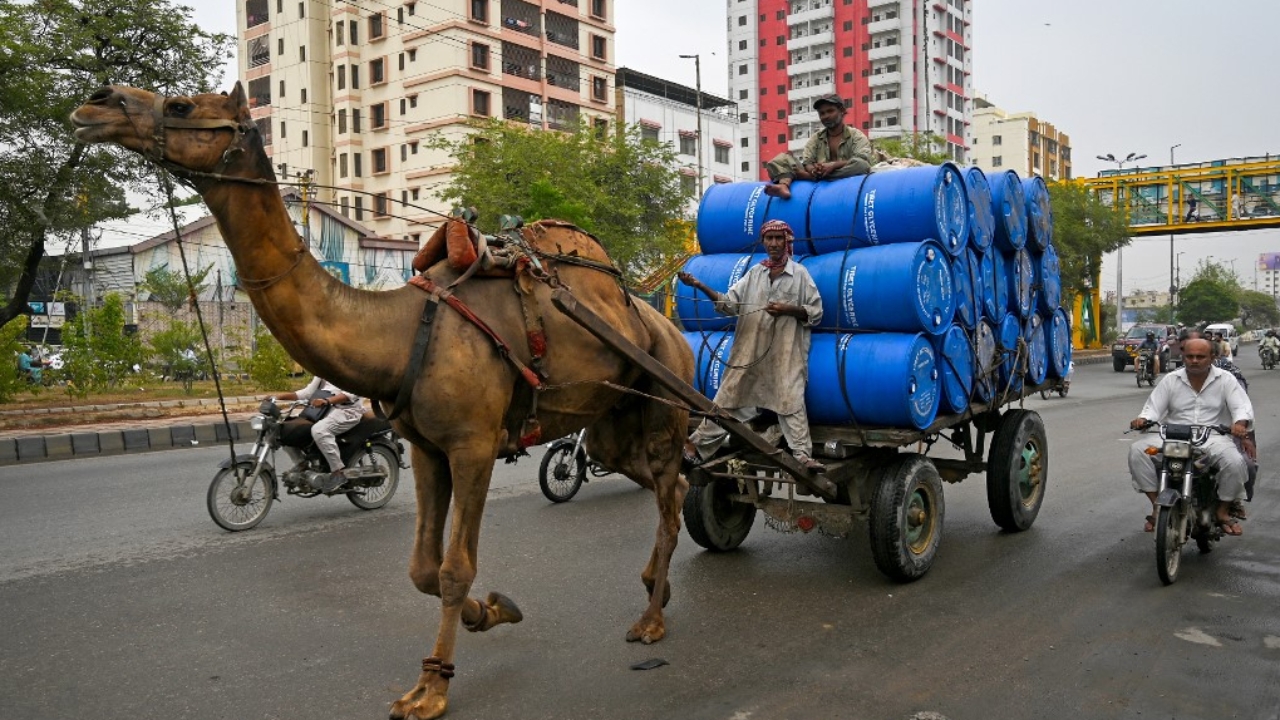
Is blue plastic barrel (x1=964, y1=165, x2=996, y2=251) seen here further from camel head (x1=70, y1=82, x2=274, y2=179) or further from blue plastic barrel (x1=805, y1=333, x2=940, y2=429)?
camel head (x1=70, y1=82, x2=274, y2=179)

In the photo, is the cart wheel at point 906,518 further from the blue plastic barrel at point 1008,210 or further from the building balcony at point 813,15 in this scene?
the building balcony at point 813,15

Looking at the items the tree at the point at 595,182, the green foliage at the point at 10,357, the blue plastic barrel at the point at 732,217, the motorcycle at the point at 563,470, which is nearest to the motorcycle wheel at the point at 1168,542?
the blue plastic barrel at the point at 732,217

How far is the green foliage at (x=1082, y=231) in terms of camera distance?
Result: 42812mm

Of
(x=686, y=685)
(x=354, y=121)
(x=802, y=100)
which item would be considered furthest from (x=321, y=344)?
(x=802, y=100)

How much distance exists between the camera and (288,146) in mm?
59875

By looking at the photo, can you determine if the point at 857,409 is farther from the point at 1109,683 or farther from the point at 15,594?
the point at 15,594

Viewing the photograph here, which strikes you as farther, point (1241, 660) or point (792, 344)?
point (792, 344)

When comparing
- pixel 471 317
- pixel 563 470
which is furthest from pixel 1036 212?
pixel 471 317

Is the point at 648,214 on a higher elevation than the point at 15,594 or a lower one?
higher

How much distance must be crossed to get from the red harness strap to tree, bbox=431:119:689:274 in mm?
23081

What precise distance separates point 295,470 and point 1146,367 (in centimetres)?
2495

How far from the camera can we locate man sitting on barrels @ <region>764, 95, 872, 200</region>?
6.64 m

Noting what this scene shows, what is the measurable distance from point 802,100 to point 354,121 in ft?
136

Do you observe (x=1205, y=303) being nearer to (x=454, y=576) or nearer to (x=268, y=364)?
(x=268, y=364)
